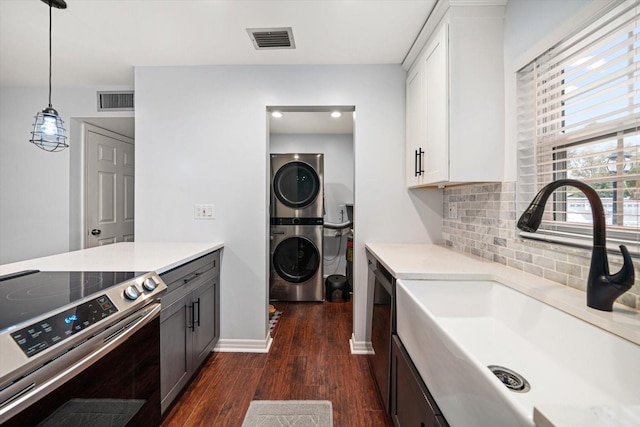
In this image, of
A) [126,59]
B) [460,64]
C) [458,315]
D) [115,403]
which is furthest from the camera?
[126,59]

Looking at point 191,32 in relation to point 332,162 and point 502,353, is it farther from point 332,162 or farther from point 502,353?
point 332,162

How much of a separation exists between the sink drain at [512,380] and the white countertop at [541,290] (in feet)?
0.82

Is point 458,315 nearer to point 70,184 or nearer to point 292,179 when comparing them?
point 292,179

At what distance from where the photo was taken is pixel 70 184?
2.79 meters

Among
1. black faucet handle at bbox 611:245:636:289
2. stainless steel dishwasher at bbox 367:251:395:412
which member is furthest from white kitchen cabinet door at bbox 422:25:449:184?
black faucet handle at bbox 611:245:636:289

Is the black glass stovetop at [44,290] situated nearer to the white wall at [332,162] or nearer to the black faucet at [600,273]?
the black faucet at [600,273]

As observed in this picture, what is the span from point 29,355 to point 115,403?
0.44 meters

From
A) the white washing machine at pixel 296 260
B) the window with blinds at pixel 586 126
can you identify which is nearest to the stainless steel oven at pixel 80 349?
the window with blinds at pixel 586 126

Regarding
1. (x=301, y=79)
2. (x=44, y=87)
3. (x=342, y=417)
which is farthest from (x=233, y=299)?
(x=44, y=87)

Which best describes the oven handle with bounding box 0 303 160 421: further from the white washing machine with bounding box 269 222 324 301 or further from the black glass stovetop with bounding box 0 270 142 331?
the white washing machine with bounding box 269 222 324 301

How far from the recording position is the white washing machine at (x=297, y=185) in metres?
3.45

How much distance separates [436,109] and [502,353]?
4.50 ft

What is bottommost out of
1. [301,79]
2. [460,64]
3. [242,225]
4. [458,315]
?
[458,315]

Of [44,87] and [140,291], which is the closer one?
[140,291]
